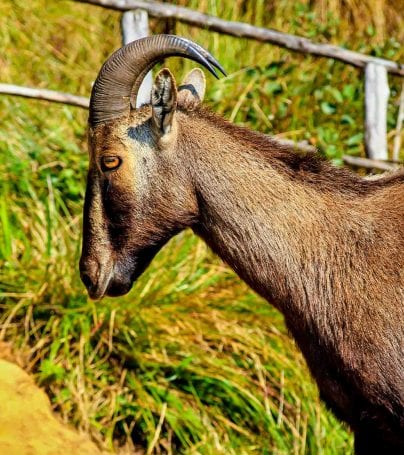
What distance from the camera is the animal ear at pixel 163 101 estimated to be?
475 cm

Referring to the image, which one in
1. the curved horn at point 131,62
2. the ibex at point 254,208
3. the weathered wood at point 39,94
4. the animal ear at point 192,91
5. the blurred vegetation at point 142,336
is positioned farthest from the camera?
the weathered wood at point 39,94

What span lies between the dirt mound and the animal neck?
1.97 metres

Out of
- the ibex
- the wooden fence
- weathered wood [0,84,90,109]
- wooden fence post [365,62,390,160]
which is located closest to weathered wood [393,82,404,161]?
the wooden fence

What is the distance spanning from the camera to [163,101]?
15.7 feet

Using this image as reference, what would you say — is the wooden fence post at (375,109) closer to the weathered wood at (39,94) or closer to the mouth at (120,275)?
the weathered wood at (39,94)

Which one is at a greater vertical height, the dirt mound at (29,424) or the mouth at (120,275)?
the mouth at (120,275)

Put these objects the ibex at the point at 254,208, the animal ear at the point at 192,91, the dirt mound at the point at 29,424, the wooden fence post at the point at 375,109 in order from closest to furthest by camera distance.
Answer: the ibex at the point at 254,208
the animal ear at the point at 192,91
the dirt mound at the point at 29,424
the wooden fence post at the point at 375,109

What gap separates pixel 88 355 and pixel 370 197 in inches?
103

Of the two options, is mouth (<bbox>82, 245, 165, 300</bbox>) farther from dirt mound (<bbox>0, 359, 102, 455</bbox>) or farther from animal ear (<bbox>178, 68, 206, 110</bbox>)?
dirt mound (<bbox>0, 359, 102, 455</bbox>)

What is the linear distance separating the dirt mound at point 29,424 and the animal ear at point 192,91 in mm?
2312

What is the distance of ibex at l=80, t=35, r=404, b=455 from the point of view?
474 cm

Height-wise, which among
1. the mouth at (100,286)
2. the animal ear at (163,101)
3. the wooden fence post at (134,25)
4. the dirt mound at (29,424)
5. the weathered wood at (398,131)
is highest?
the wooden fence post at (134,25)

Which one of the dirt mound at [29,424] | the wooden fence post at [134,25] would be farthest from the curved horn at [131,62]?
the wooden fence post at [134,25]

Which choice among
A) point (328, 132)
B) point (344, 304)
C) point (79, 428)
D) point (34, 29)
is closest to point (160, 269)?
point (79, 428)
